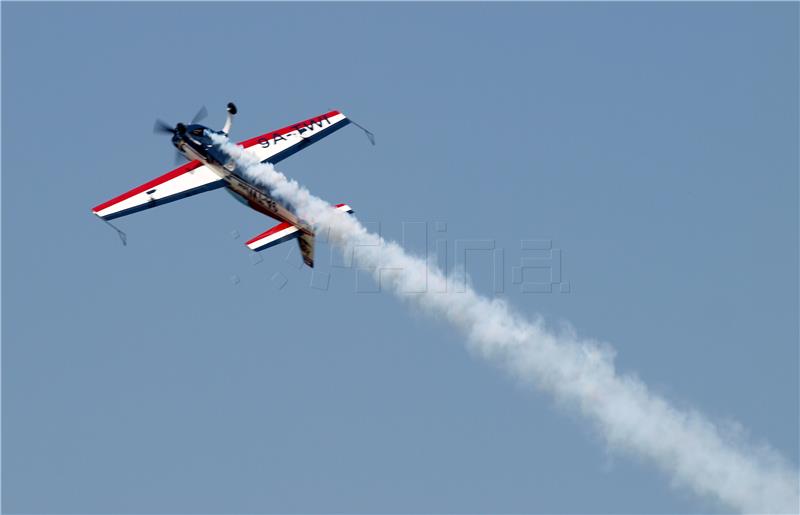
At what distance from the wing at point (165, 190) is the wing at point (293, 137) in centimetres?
306

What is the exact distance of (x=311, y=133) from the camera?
198 feet

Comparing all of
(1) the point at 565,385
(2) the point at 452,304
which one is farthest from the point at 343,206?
(1) the point at 565,385

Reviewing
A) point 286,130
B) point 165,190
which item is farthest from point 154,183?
point 286,130

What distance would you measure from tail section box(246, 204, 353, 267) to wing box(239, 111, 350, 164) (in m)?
5.34

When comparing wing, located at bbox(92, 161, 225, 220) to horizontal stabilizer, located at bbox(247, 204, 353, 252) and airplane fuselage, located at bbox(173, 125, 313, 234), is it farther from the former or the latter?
horizontal stabilizer, located at bbox(247, 204, 353, 252)

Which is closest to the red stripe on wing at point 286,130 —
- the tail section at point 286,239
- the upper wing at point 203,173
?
the upper wing at point 203,173

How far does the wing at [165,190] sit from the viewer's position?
54.1 meters

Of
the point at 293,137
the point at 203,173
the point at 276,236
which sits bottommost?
the point at 276,236

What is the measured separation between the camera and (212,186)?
183ft

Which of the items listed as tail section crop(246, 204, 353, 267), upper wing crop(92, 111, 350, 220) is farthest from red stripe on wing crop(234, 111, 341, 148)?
tail section crop(246, 204, 353, 267)

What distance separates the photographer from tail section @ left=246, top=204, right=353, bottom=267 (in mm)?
53375

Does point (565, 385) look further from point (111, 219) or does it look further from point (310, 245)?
point (111, 219)

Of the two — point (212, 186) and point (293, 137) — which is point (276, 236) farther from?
A: point (293, 137)

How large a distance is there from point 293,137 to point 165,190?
6972 millimetres
